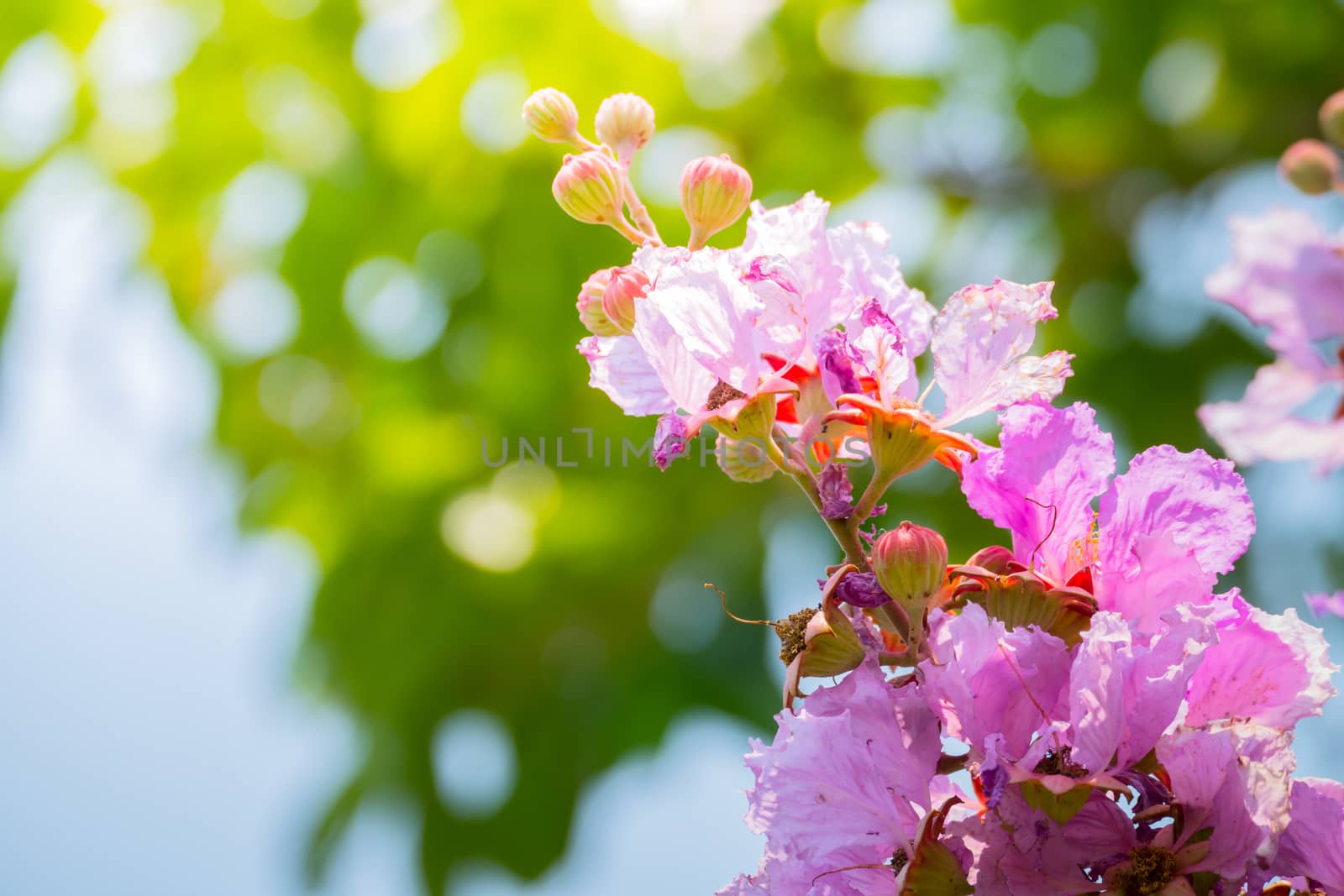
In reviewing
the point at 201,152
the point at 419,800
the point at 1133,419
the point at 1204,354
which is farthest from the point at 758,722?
the point at 201,152

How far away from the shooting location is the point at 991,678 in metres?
0.24

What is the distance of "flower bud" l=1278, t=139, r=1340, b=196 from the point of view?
1.03 ft

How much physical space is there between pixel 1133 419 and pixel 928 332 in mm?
1273

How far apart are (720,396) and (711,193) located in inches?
2.6

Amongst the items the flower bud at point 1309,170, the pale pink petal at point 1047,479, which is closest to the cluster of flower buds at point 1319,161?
the flower bud at point 1309,170

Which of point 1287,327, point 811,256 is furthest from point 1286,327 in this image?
point 811,256

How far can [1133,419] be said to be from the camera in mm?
1452

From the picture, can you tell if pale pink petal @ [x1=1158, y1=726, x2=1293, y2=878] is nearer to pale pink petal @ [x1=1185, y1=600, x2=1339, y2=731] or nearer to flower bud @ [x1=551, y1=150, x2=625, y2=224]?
pale pink petal @ [x1=1185, y1=600, x2=1339, y2=731]

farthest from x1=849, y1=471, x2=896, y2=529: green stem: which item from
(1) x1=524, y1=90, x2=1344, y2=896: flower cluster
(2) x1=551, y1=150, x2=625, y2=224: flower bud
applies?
(2) x1=551, y1=150, x2=625, y2=224: flower bud

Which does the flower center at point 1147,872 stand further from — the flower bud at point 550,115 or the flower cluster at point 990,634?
the flower bud at point 550,115

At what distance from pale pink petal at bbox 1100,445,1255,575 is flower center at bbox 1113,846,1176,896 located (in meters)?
0.06

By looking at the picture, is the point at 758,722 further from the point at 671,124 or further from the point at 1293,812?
the point at 1293,812

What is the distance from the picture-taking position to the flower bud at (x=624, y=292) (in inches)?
10.6

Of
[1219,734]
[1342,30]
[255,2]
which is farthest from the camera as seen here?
[255,2]
